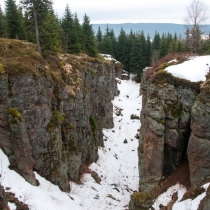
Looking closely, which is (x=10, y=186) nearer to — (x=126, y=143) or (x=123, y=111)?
(x=126, y=143)

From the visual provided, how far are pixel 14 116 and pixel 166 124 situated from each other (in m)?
13.0

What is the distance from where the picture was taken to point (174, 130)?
20594mm

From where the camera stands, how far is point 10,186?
17.5 m

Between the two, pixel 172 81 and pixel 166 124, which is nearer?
pixel 172 81

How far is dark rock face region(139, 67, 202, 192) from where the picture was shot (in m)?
20.2

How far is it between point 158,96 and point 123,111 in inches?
1341

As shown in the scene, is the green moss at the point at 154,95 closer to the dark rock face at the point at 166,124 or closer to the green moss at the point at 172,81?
the dark rock face at the point at 166,124

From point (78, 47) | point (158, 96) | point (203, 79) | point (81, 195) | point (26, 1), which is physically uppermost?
point (26, 1)

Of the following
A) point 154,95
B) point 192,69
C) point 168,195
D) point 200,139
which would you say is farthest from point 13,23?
point 168,195

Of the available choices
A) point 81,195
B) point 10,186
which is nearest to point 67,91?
point 81,195

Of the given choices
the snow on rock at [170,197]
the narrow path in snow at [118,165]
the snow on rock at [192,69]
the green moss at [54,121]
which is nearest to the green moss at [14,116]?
the green moss at [54,121]

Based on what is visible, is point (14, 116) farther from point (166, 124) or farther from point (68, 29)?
point (68, 29)

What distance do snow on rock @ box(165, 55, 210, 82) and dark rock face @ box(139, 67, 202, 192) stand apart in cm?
69

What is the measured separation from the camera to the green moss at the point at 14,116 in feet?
61.7
